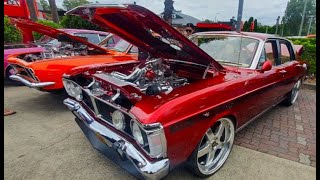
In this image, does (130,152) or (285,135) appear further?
(285,135)

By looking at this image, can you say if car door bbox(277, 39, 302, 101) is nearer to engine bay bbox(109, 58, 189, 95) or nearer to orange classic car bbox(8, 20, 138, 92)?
engine bay bbox(109, 58, 189, 95)

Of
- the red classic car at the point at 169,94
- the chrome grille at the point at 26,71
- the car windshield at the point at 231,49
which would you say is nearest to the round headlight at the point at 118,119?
the red classic car at the point at 169,94

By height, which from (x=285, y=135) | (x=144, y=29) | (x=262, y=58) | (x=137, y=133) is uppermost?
(x=144, y=29)

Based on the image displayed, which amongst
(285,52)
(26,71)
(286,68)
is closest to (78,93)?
(26,71)

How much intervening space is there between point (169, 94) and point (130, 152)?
2.00 feet

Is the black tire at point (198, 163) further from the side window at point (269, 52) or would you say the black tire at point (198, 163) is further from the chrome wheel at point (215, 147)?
the side window at point (269, 52)

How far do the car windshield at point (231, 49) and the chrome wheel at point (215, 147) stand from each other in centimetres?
92

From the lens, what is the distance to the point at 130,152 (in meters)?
2.12

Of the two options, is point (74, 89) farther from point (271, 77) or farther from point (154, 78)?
point (271, 77)

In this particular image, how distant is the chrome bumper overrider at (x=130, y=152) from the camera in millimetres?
1993

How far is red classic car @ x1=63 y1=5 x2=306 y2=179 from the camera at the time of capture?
6.79 feet

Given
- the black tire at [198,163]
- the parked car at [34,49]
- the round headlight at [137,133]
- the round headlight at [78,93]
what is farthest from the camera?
the parked car at [34,49]

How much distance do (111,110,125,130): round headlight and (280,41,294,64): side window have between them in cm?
320

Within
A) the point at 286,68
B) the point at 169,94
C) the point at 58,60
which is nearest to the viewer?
the point at 169,94
